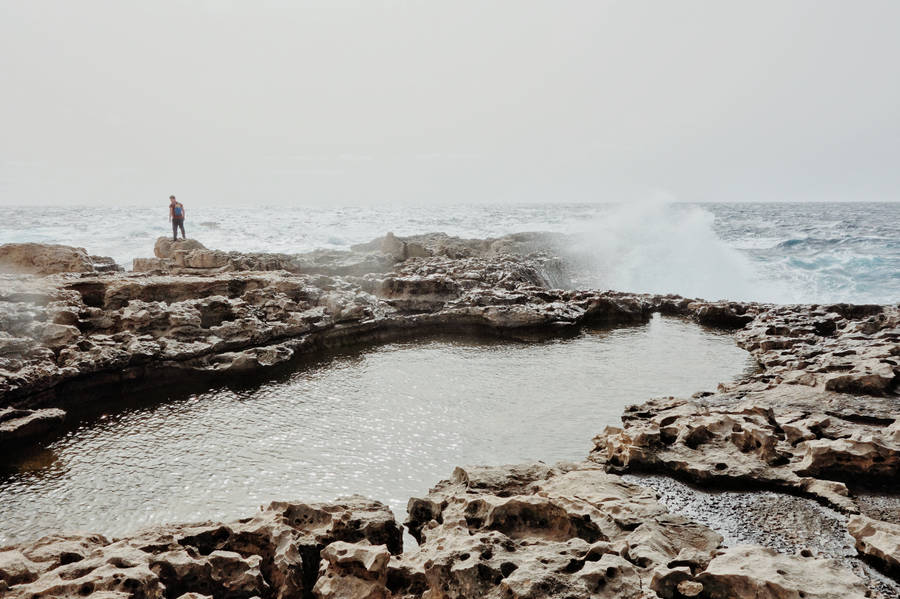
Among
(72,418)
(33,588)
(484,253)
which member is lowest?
(72,418)

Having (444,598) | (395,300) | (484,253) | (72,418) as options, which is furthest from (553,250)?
(444,598)

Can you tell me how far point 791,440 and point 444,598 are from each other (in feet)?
19.4

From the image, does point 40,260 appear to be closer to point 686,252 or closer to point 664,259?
point 664,259

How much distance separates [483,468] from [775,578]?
3.37 metres

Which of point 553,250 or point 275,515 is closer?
point 275,515

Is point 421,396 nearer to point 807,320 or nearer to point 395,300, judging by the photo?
point 395,300

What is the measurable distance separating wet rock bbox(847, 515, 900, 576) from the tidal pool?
354cm

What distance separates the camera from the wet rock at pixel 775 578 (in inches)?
137

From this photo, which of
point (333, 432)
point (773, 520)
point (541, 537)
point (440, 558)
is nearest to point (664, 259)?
point (773, 520)

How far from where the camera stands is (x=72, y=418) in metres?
9.07

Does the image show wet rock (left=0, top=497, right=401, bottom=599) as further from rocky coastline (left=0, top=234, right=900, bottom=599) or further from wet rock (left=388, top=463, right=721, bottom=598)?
wet rock (left=388, top=463, right=721, bottom=598)

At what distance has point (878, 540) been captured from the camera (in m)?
4.48

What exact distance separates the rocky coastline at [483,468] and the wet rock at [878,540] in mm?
18

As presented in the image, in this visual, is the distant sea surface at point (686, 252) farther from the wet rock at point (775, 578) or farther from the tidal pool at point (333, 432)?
the wet rock at point (775, 578)
